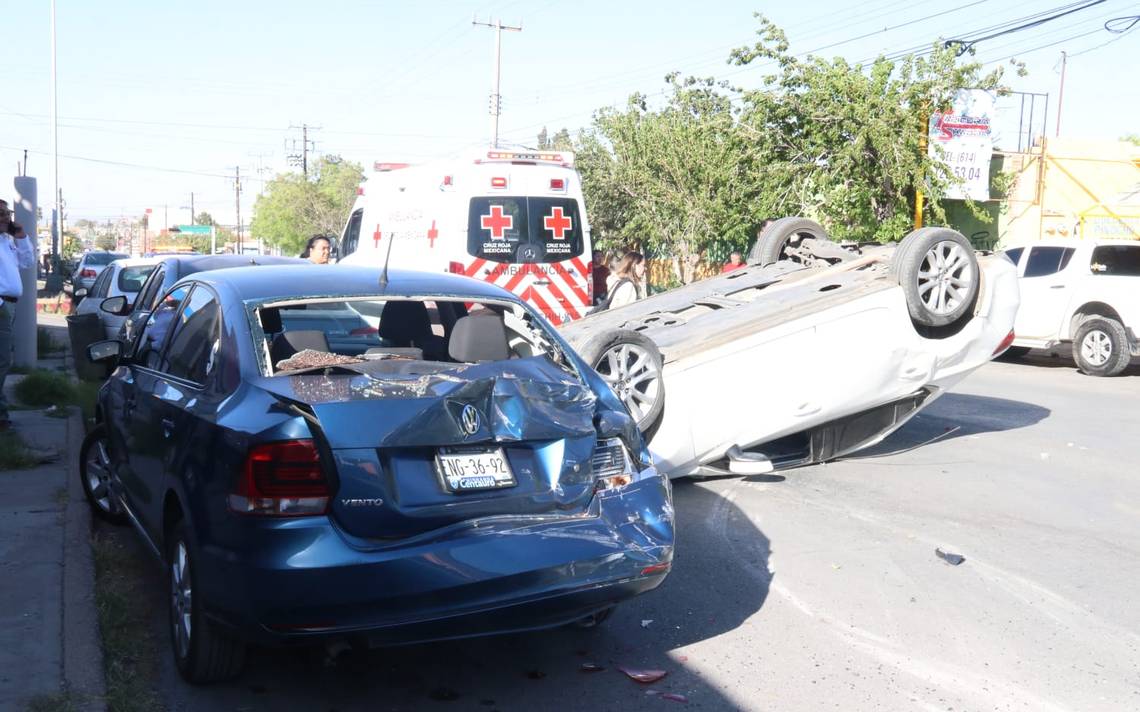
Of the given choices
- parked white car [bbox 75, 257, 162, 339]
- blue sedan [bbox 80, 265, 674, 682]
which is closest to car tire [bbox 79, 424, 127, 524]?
blue sedan [bbox 80, 265, 674, 682]

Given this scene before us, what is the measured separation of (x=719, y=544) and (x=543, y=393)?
2373 mm

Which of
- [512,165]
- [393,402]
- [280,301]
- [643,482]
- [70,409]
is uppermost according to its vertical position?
[512,165]

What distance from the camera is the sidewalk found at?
430 centimetres

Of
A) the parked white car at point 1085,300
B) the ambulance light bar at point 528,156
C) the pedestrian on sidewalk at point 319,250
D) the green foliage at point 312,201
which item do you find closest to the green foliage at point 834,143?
the parked white car at point 1085,300

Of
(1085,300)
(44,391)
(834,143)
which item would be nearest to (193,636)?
(44,391)

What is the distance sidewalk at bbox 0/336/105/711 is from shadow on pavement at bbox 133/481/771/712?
321 millimetres

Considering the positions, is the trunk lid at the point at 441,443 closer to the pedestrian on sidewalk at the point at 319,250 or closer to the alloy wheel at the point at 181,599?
the alloy wheel at the point at 181,599

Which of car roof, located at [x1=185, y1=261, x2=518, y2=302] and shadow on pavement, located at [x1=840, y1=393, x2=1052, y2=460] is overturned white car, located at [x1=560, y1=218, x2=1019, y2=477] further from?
car roof, located at [x1=185, y1=261, x2=518, y2=302]

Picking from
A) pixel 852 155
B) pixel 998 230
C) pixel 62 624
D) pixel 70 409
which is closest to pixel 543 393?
pixel 62 624

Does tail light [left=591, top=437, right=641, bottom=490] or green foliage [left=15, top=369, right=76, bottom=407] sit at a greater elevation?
tail light [left=591, top=437, right=641, bottom=490]

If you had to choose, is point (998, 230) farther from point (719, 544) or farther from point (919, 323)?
point (719, 544)

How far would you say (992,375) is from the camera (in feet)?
51.5

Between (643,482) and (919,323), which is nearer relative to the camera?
(643,482)

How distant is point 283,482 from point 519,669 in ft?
4.49
